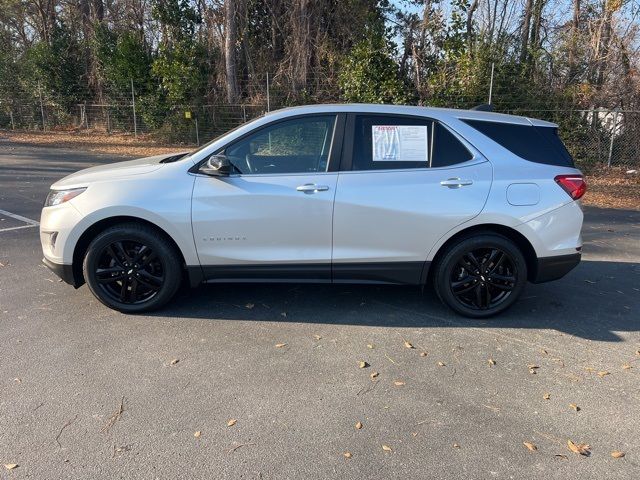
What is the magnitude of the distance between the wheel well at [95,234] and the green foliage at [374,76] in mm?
11567

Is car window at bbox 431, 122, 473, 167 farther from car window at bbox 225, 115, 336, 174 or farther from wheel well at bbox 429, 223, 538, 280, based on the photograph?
car window at bbox 225, 115, 336, 174

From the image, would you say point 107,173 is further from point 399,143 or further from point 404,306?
point 404,306

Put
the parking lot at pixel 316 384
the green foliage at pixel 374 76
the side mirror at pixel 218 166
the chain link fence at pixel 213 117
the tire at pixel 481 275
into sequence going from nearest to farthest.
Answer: the parking lot at pixel 316 384
the side mirror at pixel 218 166
the tire at pixel 481 275
the chain link fence at pixel 213 117
the green foliage at pixel 374 76

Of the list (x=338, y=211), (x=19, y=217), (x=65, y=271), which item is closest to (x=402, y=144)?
(x=338, y=211)

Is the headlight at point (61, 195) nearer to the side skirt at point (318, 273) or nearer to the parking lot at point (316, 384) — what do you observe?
the parking lot at point (316, 384)

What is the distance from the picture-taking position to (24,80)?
24.1 metres

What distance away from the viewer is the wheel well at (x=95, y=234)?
14.0 feet

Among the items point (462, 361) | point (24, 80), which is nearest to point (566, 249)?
point (462, 361)

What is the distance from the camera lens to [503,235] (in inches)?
170

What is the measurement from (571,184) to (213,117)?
50.6ft

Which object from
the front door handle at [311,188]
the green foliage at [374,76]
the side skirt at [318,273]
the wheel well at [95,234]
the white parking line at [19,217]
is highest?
the green foliage at [374,76]

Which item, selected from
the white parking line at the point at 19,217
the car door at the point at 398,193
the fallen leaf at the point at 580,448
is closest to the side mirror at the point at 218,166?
the car door at the point at 398,193

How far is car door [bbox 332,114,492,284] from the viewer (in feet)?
13.6

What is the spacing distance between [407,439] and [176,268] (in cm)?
235
